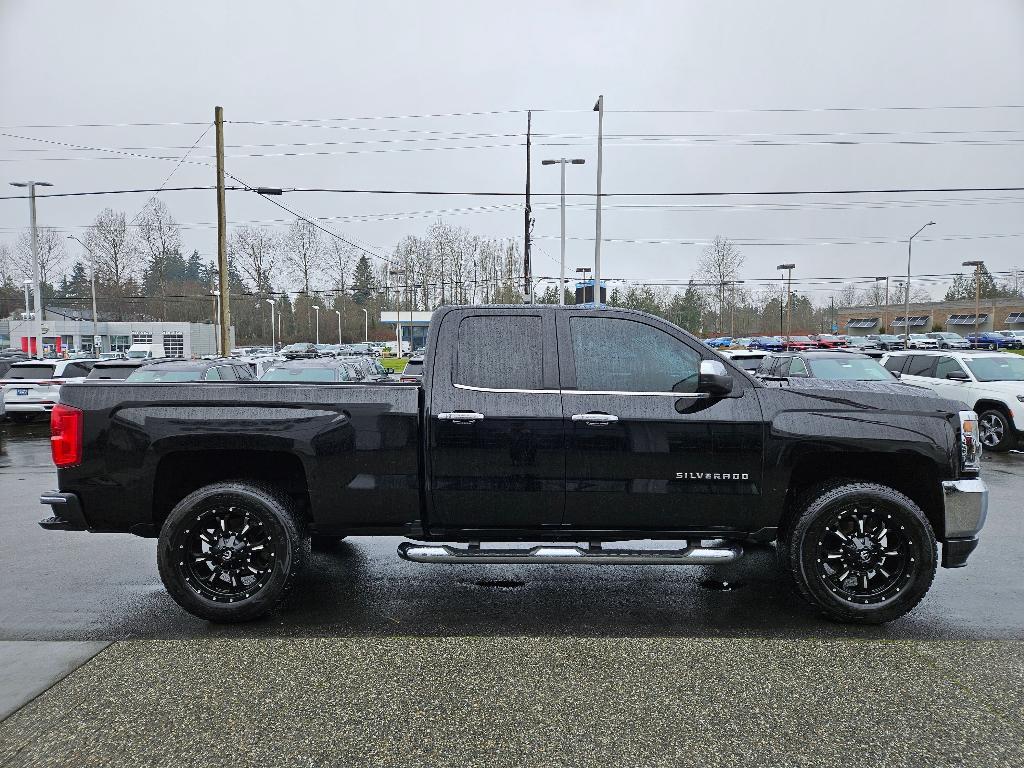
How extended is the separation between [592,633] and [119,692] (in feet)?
8.62

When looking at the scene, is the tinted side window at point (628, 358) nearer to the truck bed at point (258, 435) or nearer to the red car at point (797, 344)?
the truck bed at point (258, 435)

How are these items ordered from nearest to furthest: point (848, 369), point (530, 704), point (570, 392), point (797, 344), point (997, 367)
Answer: point (530, 704) → point (570, 392) → point (848, 369) → point (997, 367) → point (797, 344)

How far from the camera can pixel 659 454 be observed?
4.48 m

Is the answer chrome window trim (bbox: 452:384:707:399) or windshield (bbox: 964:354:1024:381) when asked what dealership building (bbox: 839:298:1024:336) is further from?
chrome window trim (bbox: 452:384:707:399)

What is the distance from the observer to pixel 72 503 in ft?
14.9

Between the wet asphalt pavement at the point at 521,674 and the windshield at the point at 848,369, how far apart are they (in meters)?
7.05

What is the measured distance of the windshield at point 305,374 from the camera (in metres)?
13.2

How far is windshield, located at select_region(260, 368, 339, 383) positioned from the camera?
1319cm

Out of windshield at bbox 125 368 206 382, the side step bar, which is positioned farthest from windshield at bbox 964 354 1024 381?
windshield at bbox 125 368 206 382

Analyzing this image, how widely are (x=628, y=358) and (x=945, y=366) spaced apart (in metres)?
11.5

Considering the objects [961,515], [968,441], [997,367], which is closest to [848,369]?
[997,367]

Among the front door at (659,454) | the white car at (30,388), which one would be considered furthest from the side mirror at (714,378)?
the white car at (30,388)

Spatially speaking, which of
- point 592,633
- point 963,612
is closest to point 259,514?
point 592,633

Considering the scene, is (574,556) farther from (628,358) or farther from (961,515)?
(961,515)
